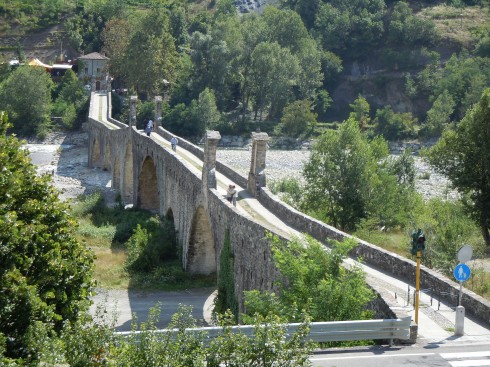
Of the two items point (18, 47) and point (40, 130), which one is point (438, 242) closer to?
point (40, 130)

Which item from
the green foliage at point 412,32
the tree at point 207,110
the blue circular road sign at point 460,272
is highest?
the green foliage at point 412,32

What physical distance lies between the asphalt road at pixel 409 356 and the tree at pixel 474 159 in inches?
880

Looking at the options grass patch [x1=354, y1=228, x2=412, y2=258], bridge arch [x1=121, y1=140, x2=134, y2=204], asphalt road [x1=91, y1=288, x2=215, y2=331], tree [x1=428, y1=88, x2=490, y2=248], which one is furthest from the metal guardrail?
bridge arch [x1=121, y1=140, x2=134, y2=204]

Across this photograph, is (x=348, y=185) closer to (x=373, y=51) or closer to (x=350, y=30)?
(x=373, y=51)

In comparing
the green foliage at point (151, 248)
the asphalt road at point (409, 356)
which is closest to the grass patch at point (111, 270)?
the green foliage at point (151, 248)

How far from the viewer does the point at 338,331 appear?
15.2 m

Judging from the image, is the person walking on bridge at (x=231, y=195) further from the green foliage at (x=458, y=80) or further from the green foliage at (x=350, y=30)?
the green foliage at (x=350, y=30)

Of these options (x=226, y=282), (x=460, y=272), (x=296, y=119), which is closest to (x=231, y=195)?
(x=226, y=282)

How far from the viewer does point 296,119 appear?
91875 millimetres

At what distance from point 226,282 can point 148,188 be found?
25823mm

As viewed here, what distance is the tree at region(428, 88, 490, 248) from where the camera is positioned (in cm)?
3712

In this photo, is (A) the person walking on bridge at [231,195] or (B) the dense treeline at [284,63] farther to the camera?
(B) the dense treeline at [284,63]

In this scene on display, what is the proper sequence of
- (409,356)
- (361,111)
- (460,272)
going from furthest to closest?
(361,111), (460,272), (409,356)

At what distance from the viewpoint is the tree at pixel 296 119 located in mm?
91812
